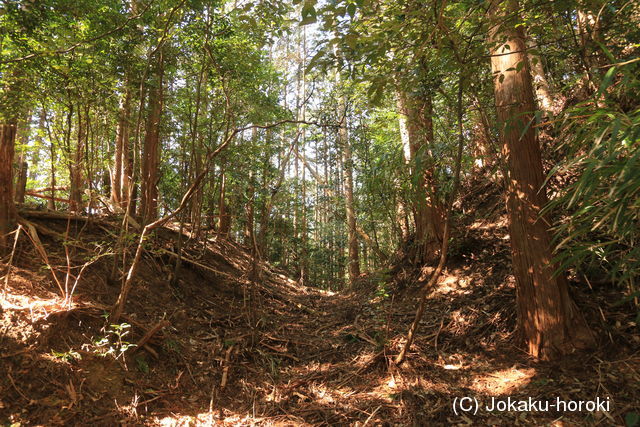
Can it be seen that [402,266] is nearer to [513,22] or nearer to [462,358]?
[462,358]

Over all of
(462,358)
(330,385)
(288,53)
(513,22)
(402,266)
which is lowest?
(330,385)

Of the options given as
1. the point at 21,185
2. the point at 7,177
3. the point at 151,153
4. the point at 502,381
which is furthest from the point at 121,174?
the point at 502,381

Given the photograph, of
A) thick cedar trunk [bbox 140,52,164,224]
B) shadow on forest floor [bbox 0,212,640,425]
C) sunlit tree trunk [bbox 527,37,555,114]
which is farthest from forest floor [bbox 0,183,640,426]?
sunlit tree trunk [bbox 527,37,555,114]

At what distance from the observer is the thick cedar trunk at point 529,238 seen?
3080 mm

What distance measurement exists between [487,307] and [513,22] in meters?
3.13

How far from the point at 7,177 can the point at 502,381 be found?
583 centimetres

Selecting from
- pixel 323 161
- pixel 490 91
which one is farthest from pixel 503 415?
pixel 323 161

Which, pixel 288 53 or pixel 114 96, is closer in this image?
pixel 114 96

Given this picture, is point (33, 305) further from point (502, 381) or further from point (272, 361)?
point (502, 381)

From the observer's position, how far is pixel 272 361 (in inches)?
165

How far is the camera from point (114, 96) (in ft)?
15.4

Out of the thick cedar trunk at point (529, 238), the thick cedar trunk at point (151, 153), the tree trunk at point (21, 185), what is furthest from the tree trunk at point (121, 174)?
the thick cedar trunk at point (529, 238)

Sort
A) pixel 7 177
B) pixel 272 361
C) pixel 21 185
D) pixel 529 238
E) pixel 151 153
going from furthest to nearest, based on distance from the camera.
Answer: pixel 151 153
pixel 21 185
pixel 272 361
pixel 7 177
pixel 529 238

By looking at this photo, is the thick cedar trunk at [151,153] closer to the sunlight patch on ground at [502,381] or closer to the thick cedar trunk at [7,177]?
the thick cedar trunk at [7,177]
